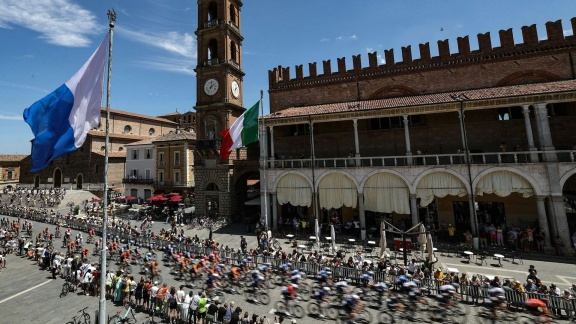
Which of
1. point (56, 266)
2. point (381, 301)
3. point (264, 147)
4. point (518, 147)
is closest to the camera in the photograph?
point (381, 301)

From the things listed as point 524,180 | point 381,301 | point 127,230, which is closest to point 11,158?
point 127,230

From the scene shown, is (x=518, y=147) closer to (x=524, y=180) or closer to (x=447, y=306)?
(x=524, y=180)

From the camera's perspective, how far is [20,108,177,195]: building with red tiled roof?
48.8 metres

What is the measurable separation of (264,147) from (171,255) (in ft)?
40.4

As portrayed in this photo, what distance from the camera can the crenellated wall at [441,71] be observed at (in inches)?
903

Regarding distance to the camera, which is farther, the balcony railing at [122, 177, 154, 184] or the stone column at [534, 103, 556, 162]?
the balcony railing at [122, 177, 154, 184]

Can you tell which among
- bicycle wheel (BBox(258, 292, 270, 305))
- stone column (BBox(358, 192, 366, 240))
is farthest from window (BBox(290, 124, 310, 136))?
bicycle wheel (BBox(258, 292, 270, 305))

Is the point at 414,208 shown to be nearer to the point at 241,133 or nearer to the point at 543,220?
the point at 543,220

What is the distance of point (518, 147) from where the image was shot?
20.4 meters

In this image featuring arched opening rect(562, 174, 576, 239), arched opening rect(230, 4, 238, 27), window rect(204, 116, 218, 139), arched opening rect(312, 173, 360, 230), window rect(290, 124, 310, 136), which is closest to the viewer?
arched opening rect(562, 174, 576, 239)

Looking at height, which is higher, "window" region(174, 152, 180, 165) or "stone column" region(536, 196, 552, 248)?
"window" region(174, 152, 180, 165)

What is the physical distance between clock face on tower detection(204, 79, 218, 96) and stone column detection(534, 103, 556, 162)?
29594 mm

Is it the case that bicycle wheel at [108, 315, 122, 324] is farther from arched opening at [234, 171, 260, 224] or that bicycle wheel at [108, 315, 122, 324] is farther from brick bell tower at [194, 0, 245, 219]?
brick bell tower at [194, 0, 245, 219]

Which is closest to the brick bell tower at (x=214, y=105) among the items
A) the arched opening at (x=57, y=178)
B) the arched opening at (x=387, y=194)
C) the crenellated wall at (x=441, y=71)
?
the crenellated wall at (x=441, y=71)
